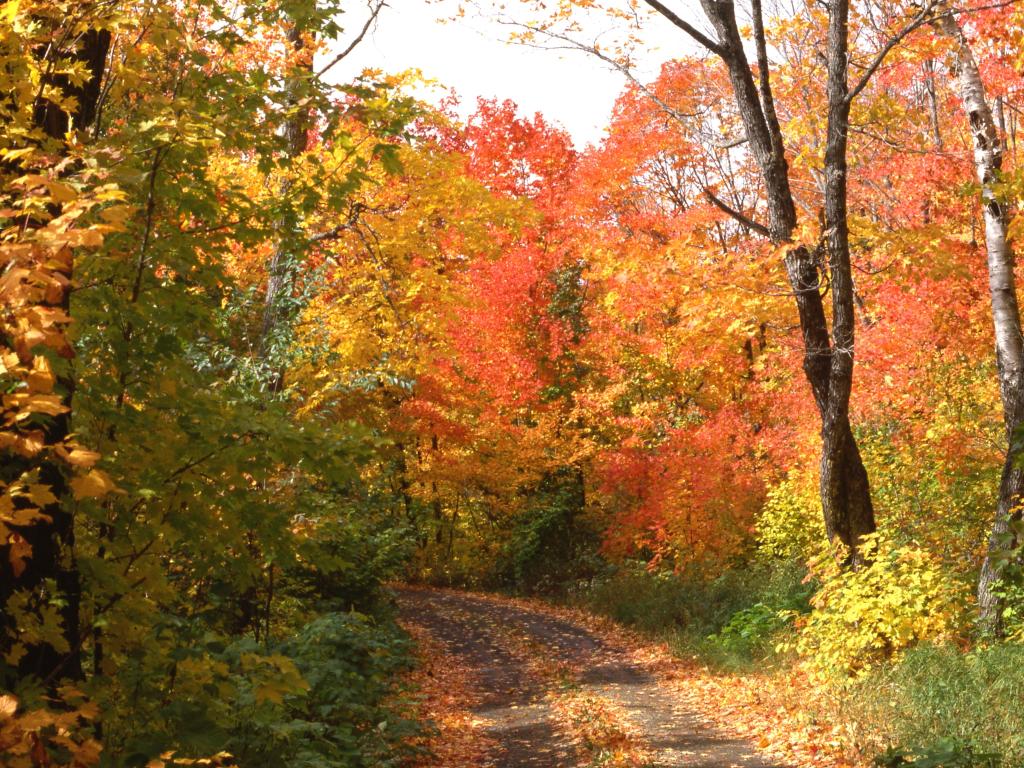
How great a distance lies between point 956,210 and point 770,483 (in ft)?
19.3

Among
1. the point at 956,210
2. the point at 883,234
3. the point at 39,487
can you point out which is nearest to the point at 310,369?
the point at 883,234

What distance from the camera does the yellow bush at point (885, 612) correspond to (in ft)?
30.3

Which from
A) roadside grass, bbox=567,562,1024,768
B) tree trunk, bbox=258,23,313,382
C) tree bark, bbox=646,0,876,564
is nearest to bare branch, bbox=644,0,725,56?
tree bark, bbox=646,0,876,564

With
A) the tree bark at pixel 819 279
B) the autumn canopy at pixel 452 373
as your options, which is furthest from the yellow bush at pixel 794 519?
the tree bark at pixel 819 279

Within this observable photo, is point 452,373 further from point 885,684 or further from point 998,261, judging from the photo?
point 885,684

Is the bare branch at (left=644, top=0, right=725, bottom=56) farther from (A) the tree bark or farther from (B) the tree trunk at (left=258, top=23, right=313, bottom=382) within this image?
(B) the tree trunk at (left=258, top=23, right=313, bottom=382)

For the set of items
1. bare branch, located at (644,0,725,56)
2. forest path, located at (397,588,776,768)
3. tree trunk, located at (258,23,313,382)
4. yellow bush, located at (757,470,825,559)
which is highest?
bare branch, located at (644,0,725,56)

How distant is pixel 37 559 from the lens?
13.5ft

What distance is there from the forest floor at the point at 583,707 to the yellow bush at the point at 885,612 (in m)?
0.93

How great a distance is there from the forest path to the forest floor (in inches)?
0.6

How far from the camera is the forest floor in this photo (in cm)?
815

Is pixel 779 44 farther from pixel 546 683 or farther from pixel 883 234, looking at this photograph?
pixel 546 683

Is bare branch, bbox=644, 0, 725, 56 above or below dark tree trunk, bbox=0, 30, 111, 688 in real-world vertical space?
above

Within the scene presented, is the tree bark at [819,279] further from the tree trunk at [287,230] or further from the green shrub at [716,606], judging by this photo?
the tree trunk at [287,230]
